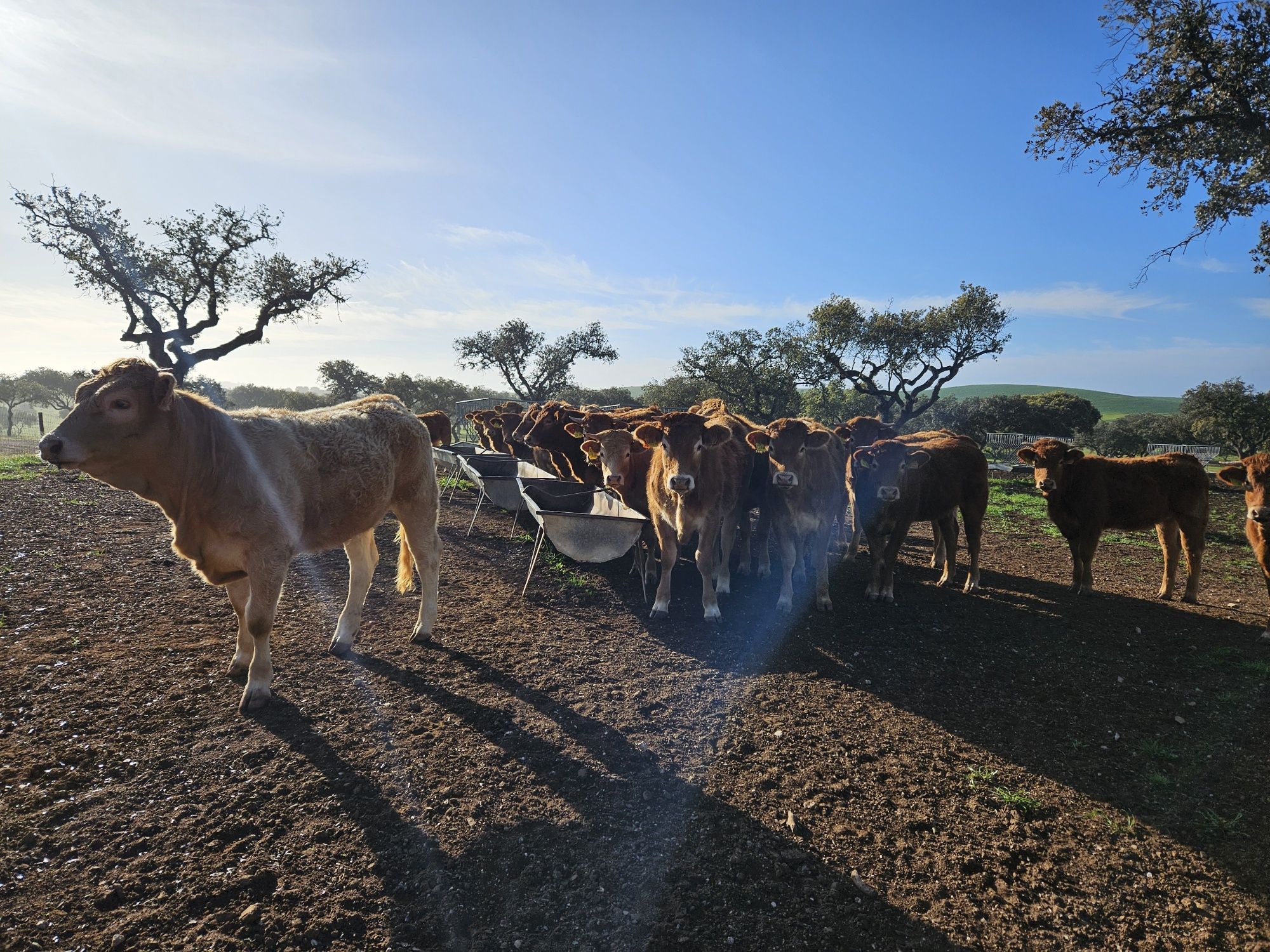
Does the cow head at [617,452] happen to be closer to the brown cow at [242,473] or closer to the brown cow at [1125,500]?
the brown cow at [242,473]

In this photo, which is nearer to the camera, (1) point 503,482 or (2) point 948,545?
(2) point 948,545

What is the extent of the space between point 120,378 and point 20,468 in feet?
67.8

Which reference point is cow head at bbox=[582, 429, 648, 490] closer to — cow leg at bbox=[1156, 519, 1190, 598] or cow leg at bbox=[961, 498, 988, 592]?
cow leg at bbox=[961, 498, 988, 592]

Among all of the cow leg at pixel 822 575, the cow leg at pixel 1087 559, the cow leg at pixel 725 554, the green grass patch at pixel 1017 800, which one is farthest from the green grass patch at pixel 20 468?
the cow leg at pixel 1087 559

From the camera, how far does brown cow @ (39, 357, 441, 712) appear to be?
12.4 ft

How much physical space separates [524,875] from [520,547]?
7.41 meters

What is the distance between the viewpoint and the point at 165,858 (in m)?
2.83

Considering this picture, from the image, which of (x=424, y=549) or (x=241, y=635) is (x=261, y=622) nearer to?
(x=241, y=635)

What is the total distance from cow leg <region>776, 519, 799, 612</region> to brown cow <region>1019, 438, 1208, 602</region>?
360cm

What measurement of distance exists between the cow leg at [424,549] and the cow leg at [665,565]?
2475 millimetres

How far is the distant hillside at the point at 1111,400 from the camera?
105206 mm

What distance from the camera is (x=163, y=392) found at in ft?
12.8

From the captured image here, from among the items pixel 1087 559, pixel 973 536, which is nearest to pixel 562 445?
pixel 973 536

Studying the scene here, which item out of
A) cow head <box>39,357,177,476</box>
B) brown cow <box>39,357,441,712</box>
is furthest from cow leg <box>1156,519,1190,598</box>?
cow head <box>39,357,177,476</box>
